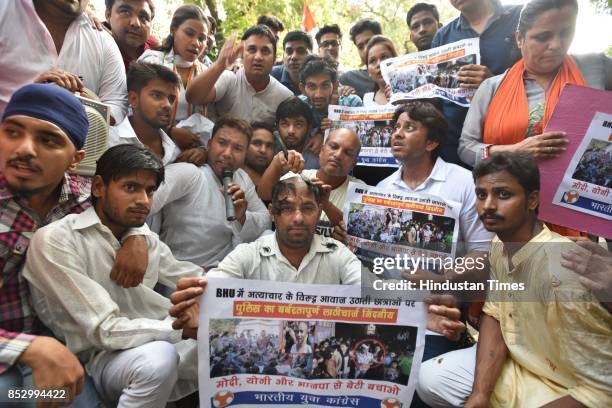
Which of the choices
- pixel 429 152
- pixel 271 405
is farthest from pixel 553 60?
pixel 271 405

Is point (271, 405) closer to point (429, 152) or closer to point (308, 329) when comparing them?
point (308, 329)

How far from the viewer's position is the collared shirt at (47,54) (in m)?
2.97

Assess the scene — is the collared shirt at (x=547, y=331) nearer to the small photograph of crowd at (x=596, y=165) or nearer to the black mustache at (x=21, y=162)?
the small photograph of crowd at (x=596, y=165)

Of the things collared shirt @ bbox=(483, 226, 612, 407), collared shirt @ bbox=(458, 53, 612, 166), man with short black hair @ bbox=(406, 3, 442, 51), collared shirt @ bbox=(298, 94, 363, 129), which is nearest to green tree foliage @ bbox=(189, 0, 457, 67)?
Result: man with short black hair @ bbox=(406, 3, 442, 51)

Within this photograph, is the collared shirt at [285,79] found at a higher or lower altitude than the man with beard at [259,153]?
higher

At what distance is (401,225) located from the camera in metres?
2.74

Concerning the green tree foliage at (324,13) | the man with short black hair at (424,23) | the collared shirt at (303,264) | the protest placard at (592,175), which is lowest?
the collared shirt at (303,264)

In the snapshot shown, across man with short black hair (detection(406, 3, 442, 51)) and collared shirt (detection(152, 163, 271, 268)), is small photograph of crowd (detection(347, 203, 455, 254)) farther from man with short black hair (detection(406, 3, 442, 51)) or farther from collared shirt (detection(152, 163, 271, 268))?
man with short black hair (detection(406, 3, 442, 51))

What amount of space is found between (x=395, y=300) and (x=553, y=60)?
195cm

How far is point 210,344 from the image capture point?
1.97 metres

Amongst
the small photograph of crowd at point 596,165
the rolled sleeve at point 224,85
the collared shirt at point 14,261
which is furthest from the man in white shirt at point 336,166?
the collared shirt at point 14,261

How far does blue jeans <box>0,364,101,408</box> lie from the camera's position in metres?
1.89

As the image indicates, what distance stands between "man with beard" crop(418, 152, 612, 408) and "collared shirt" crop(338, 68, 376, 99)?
106 inches

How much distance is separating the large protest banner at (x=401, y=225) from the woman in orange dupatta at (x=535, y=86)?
0.60 m
